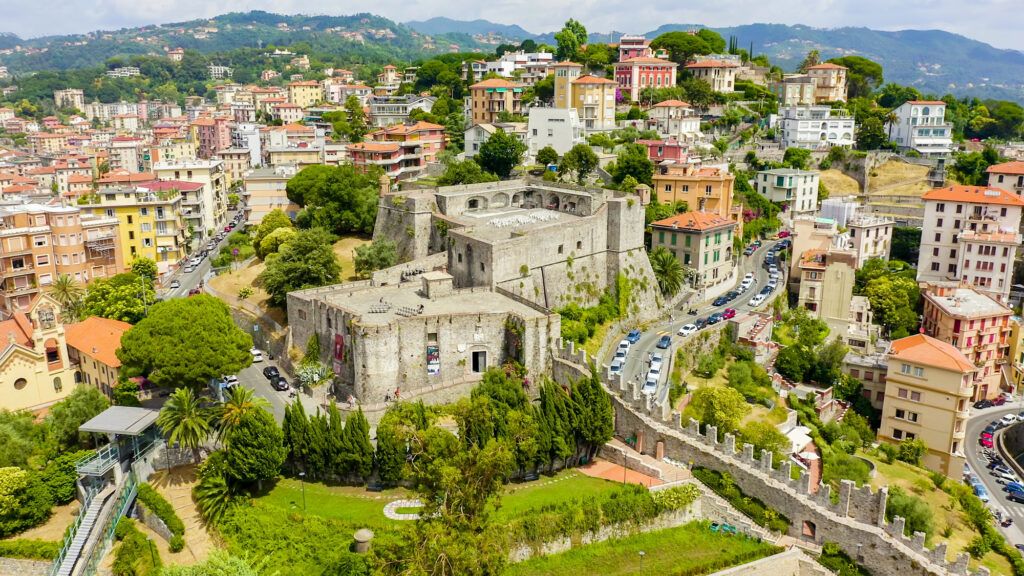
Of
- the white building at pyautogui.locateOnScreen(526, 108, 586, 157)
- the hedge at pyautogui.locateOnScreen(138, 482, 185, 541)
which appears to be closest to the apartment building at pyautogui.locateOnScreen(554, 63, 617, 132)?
the white building at pyautogui.locateOnScreen(526, 108, 586, 157)

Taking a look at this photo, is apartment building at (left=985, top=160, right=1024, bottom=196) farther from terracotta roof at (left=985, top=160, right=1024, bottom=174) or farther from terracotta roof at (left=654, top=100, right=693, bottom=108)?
terracotta roof at (left=654, top=100, right=693, bottom=108)

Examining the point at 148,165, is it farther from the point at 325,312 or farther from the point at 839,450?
the point at 839,450

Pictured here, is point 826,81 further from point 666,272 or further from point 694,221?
point 666,272

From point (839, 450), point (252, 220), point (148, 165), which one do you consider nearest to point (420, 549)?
point (839, 450)

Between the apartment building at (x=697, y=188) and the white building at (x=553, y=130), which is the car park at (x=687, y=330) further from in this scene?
the white building at (x=553, y=130)

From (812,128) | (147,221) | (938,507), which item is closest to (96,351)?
(147,221)
